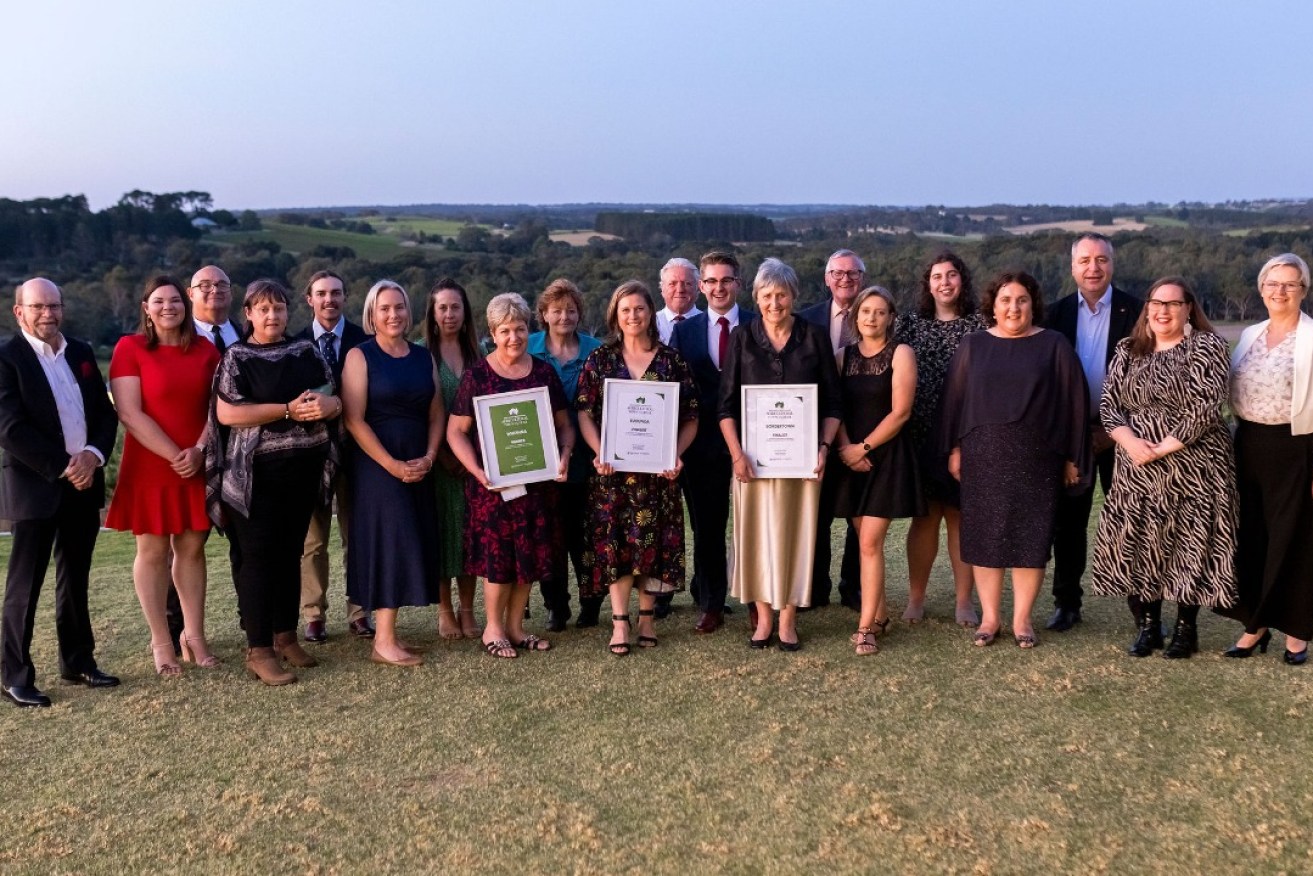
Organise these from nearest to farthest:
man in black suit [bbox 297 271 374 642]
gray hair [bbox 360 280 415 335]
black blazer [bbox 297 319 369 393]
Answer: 1. gray hair [bbox 360 280 415 335]
2. black blazer [bbox 297 319 369 393]
3. man in black suit [bbox 297 271 374 642]

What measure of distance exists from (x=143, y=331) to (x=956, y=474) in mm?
4106

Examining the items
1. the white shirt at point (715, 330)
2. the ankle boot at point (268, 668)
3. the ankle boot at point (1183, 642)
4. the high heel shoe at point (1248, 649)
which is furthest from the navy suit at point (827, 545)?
the ankle boot at point (268, 668)

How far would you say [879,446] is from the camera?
5547mm

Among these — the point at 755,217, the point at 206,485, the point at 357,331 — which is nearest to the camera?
→ the point at 206,485

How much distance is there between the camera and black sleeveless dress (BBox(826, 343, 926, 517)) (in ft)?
18.0

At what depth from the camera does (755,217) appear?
146 feet

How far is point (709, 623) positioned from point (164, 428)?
2.95 meters

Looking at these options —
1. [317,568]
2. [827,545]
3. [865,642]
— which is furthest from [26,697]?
[827,545]

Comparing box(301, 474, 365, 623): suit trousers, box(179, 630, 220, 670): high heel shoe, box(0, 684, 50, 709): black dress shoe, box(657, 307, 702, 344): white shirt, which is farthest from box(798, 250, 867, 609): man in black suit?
box(0, 684, 50, 709): black dress shoe

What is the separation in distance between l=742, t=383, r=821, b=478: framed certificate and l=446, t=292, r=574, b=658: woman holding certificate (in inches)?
37.5

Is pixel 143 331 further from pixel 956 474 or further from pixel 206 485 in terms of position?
pixel 956 474

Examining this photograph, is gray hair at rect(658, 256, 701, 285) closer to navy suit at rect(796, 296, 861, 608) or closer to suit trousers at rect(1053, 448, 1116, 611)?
navy suit at rect(796, 296, 861, 608)

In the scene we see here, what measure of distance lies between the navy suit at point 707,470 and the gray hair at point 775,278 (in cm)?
42

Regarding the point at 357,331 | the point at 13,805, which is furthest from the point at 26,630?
the point at 357,331
